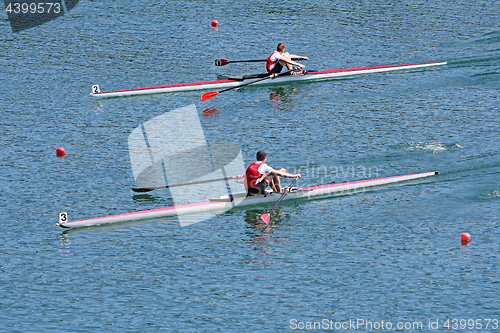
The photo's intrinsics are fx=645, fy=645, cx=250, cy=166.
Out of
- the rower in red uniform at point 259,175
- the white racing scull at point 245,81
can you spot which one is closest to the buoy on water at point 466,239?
the rower in red uniform at point 259,175

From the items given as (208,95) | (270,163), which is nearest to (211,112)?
(208,95)

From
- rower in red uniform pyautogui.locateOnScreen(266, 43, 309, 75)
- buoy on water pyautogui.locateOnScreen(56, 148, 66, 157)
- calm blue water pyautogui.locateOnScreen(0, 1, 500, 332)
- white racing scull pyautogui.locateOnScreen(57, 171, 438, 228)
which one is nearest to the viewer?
calm blue water pyautogui.locateOnScreen(0, 1, 500, 332)

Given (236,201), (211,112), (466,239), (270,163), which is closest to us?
(466,239)

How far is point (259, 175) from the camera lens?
20.5 meters

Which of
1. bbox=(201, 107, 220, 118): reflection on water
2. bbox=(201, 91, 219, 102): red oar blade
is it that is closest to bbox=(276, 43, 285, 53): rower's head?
bbox=(201, 91, 219, 102): red oar blade

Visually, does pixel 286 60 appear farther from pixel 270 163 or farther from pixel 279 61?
pixel 270 163

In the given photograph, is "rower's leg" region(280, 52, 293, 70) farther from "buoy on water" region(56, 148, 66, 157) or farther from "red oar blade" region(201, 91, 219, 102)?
"buoy on water" region(56, 148, 66, 157)

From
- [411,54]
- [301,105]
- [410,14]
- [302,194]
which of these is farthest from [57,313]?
[410,14]

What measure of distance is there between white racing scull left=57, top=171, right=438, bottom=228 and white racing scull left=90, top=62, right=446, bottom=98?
40.1ft

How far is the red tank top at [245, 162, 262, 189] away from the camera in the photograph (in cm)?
2042

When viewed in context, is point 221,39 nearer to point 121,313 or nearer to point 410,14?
point 410,14

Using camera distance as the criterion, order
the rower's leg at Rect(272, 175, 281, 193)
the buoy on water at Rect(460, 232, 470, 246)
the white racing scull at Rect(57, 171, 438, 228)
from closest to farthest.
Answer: the buoy on water at Rect(460, 232, 470, 246) < the white racing scull at Rect(57, 171, 438, 228) < the rower's leg at Rect(272, 175, 281, 193)

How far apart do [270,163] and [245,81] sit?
9.52m

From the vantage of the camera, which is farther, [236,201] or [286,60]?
[286,60]
